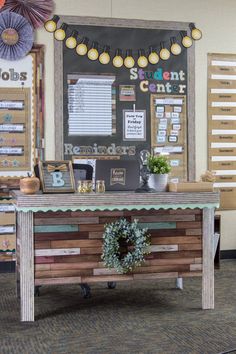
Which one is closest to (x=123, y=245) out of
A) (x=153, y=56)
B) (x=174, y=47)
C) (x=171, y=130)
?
(x=171, y=130)

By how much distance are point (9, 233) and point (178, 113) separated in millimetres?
2577

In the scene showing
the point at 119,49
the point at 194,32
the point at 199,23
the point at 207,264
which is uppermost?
the point at 199,23

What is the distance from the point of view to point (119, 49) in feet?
23.4

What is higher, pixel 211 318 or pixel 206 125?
pixel 206 125

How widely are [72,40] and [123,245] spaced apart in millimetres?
3108

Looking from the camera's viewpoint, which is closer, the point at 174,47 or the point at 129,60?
the point at 129,60

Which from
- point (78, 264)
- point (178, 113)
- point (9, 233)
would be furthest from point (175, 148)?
point (78, 264)

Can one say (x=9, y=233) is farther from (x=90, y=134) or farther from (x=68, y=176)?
(x=68, y=176)

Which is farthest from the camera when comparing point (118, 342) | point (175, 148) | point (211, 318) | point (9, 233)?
point (175, 148)

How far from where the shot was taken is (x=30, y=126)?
22.7 ft

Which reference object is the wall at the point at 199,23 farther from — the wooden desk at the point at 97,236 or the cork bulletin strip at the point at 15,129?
the wooden desk at the point at 97,236

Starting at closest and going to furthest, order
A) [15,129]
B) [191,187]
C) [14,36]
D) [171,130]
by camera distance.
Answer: [191,187]
[14,36]
[15,129]
[171,130]

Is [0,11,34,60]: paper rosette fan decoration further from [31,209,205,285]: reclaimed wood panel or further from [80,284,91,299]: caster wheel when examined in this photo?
[80,284,91,299]: caster wheel

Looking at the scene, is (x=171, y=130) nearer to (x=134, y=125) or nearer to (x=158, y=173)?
(x=134, y=125)
